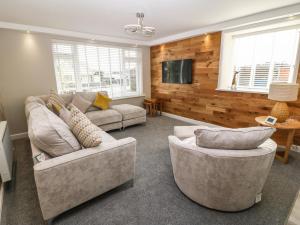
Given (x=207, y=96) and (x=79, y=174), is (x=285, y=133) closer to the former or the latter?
(x=207, y=96)

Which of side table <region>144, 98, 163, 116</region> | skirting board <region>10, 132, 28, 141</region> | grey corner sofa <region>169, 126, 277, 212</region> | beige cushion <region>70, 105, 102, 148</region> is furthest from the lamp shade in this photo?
skirting board <region>10, 132, 28, 141</region>

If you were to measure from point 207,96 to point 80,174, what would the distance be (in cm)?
351

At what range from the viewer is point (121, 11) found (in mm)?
2768

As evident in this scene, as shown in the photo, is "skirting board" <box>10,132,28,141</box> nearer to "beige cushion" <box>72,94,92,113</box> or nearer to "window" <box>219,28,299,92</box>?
"beige cushion" <box>72,94,92,113</box>

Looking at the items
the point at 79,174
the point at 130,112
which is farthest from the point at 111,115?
the point at 79,174

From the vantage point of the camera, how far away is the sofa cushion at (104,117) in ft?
12.0

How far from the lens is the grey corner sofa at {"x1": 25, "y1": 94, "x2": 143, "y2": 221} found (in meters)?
1.41

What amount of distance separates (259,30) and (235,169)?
3197mm

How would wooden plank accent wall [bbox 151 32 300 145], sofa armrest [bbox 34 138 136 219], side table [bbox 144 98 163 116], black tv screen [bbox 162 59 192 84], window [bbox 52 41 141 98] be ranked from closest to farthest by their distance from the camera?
1. sofa armrest [bbox 34 138 136 219]
2. wooden plank accent wall [bbox 151 32 300 145]
3. window [bbox 52 41 141 98]
4. black tv screen [bbox 162 59 192 84]
5. side table [bbox 144 98 163 116]

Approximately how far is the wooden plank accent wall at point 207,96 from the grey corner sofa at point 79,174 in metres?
2.79

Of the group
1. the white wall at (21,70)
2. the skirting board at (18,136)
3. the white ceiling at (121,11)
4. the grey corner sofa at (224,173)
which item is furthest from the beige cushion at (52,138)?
the skirting board at (18,136)

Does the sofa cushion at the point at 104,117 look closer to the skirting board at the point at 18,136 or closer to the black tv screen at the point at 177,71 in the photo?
the skirting board at the point at 18,136

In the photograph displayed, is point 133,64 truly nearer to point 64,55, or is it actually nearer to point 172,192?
point 64,55

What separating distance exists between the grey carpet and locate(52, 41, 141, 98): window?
2.51 meters
